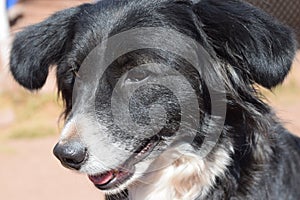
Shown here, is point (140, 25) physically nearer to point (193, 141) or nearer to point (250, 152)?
point (193, 141)

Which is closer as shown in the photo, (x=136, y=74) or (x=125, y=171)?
(x=136, y=74)

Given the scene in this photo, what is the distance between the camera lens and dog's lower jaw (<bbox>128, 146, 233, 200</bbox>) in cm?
279

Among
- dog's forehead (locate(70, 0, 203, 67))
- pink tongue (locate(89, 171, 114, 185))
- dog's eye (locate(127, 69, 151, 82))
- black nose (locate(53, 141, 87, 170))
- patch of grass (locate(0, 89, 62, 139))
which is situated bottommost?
patch of grass (locate(0, 89, 62, 139))

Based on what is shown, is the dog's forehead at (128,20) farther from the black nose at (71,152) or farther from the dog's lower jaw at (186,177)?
the dog's lower jaw at (186,177)

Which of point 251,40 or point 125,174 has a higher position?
point 251,40

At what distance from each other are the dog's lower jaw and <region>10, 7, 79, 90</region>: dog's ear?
68 centimetres

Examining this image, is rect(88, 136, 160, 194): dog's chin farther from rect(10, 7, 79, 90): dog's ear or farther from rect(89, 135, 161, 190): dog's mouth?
rect(10, 7, 79, 90): dog's ear

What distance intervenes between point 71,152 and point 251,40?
2.61 ft

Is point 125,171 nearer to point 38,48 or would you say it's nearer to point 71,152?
point 71,152

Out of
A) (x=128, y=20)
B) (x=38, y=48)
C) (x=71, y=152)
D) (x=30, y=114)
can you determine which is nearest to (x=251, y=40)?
(x=128, y=20)

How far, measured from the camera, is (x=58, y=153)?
2.55 metres

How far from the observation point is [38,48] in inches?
119

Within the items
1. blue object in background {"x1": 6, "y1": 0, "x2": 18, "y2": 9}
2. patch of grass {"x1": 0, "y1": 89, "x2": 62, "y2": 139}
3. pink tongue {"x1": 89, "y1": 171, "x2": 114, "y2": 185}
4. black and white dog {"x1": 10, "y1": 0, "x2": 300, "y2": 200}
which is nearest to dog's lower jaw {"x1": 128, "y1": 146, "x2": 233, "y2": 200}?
black and white dog {"x1": 10, "y1": 0, "x2": 300, "y2": 200}

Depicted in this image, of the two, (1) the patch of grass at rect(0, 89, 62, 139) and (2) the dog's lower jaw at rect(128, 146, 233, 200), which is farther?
(1) the patch of grass at rect(0, 89, 62, 139)
